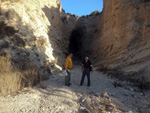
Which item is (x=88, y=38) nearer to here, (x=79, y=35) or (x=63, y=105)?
(x=79, y=35)

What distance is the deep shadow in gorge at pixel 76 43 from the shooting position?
18.4 meters

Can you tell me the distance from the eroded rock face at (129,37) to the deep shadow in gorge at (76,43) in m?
7.31

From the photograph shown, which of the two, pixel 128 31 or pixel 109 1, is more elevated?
pixel 109 1

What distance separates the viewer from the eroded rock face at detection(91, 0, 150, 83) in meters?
7.22

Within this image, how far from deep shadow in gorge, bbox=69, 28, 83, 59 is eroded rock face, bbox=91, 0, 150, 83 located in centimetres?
731

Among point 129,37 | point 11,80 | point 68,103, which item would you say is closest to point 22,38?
point 11,80

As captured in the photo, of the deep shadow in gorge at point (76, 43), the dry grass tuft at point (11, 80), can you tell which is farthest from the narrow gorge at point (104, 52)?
the deep shadow in gorge at point (76, 43)

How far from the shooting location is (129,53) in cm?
833

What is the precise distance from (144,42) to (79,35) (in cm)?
1316

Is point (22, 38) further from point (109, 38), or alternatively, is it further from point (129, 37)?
point (109, 38)

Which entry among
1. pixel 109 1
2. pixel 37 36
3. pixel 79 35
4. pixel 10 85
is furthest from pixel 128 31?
pixel 79 35

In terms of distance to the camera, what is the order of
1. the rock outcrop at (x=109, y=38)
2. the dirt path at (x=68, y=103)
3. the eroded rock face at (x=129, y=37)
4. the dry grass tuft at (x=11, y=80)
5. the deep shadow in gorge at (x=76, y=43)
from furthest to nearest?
the deep shadow in gorge at (x=76, y=43)
the eroded rock face at (x=129, y=37)
the rock outcrop at (x=109, y=38)
the dry grass tuft at (x=11, y=80)
the dirt path at (x=68, y=103)

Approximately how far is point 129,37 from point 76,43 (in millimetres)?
13943

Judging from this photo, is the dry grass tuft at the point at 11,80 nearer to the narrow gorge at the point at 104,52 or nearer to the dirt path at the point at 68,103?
the dirt path at the point at 68,103
